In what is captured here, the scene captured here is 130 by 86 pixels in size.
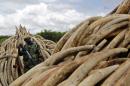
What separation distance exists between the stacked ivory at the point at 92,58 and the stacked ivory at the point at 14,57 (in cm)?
810

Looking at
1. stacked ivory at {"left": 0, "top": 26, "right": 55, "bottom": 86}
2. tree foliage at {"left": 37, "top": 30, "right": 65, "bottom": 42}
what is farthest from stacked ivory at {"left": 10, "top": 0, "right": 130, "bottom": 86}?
tree foliage at {"left": 37, "top": 30, "right": 65, "bottom": 42}

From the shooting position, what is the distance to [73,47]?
272 cm

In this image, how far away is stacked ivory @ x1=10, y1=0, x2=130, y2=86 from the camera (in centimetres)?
223

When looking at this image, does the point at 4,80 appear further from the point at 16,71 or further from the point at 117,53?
the point at 117,53

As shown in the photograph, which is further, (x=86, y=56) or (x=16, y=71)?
(x=16, y=71)

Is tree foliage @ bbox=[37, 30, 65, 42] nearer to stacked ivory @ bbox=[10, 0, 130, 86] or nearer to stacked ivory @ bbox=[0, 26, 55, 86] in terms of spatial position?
stacked ivory @ bbox=[0, 26, 55, 86]

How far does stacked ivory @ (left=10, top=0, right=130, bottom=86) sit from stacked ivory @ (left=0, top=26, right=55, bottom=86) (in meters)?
8.10

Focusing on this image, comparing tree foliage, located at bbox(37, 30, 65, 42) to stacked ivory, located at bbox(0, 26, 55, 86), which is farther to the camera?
tree foliage, located at bbox(37, 30, 65, 42)

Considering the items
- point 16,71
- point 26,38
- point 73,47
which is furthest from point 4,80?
point 73,47

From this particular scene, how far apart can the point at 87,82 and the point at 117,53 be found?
0.37 metres

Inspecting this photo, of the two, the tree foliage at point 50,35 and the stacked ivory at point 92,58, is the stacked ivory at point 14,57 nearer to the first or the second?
the stacked ivory at point 92,58

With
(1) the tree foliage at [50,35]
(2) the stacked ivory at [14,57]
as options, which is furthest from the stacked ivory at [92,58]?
(1) the tree foliage at [50,35]

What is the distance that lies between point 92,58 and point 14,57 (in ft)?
29.3

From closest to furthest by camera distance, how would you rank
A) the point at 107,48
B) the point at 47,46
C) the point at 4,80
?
the point at 107,48
the point at 4,80
the point at 47,46
